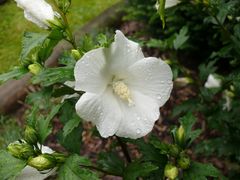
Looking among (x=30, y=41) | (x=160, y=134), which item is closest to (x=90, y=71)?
(x=30, y=41)

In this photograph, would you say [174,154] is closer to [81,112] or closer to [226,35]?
[81,112]

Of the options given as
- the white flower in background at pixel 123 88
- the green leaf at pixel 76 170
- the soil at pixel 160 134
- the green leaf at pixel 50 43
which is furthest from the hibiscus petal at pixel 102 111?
the soil at pixel 160 134

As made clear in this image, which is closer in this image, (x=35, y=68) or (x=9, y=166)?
(x=9, y=166)

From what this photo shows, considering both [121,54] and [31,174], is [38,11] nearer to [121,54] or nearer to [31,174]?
[121,54]

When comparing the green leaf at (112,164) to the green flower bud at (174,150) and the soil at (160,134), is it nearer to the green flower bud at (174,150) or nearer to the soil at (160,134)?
the green flower bud at (174,150)

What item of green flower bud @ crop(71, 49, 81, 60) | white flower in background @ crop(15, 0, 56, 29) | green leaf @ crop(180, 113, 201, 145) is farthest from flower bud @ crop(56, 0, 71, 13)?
green leaf @ crop(180, 113, 201, 145)

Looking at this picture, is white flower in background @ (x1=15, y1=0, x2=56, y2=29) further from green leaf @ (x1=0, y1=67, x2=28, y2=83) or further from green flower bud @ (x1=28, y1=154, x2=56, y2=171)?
green flower bud @ (x1=28, y1=154, x2=56, y2=171)

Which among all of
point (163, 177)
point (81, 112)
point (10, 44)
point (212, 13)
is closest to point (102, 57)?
point (81, 112)
